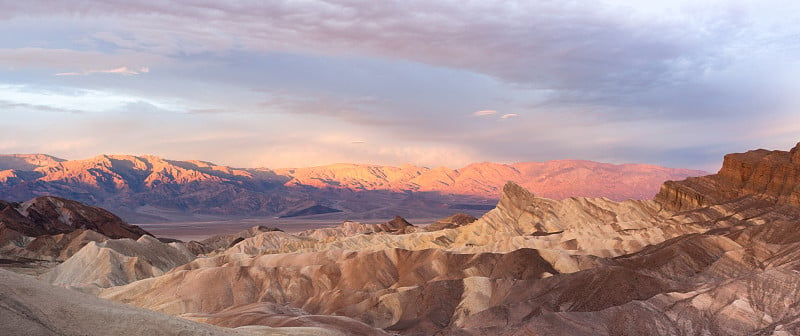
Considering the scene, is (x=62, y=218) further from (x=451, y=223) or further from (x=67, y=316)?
(x=67, y=316)

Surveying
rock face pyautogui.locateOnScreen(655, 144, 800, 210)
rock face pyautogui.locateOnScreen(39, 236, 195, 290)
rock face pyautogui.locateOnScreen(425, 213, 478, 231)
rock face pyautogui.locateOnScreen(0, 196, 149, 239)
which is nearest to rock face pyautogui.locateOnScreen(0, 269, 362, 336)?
rock face pyautogui.locateOnScreen(39, 236, 195, 290)

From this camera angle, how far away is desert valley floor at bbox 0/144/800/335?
1405 inches

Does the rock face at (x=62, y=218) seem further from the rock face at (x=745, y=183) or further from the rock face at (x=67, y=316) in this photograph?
the rock face at (x=67, y=316)

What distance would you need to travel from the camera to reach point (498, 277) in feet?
187

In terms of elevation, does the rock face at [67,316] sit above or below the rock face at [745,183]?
below

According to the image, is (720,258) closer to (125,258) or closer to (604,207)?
(604,207)

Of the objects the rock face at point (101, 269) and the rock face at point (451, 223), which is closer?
the rock face at point (101, 269)

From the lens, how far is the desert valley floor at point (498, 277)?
35.7 metres

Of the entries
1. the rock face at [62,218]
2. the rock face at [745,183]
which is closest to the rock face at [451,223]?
the rock face at [745,183]

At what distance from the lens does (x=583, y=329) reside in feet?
121

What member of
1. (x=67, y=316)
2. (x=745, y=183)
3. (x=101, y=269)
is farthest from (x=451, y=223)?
(x=67, y=316)

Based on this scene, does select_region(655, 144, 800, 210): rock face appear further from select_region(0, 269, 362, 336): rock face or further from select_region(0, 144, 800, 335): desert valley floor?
select_region(0, 269, 362, 336): rock face

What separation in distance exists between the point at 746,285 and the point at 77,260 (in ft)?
221

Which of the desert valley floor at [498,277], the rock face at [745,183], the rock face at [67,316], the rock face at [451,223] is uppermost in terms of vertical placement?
the rock face at [745,183]
